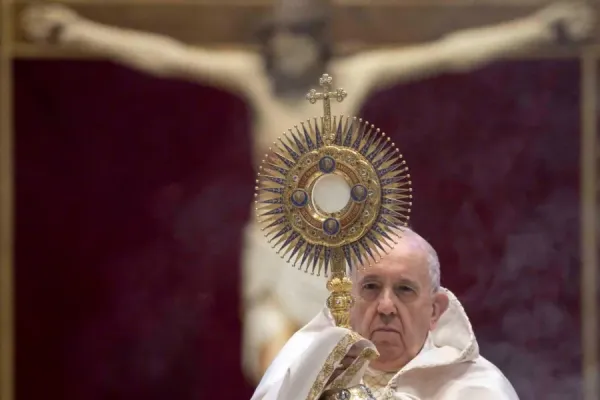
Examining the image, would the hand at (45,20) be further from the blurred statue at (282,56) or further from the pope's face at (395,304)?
the pope's face at (395,304)

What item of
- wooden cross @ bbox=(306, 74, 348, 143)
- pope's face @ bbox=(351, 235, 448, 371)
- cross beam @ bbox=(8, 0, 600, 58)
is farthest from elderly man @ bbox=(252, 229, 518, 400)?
cross beam @ bbox=(8, 0, 600, 58)

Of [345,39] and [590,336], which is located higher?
[345,39]

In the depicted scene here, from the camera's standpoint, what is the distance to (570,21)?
510cm

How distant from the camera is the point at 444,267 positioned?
5.02 metres

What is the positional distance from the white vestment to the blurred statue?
2.29 metres

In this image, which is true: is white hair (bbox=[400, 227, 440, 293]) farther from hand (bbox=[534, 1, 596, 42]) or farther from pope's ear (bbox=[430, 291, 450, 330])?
hand (bbox=[534, 1, 596, 42])

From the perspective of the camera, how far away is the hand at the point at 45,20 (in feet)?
16.8

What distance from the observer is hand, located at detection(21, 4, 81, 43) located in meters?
5.12

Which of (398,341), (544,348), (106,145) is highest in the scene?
(106,145)

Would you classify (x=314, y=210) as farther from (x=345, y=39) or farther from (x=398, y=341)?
(x=345, y=39)

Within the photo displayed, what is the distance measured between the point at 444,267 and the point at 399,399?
268 centimetres

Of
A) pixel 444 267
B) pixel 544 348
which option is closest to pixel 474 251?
pixel 444 267

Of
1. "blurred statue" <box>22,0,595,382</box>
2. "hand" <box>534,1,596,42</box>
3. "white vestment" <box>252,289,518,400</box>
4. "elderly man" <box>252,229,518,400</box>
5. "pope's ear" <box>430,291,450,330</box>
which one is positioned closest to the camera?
"white vestment" <box>252,289,518,400</box>

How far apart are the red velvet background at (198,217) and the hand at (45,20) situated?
16cm
